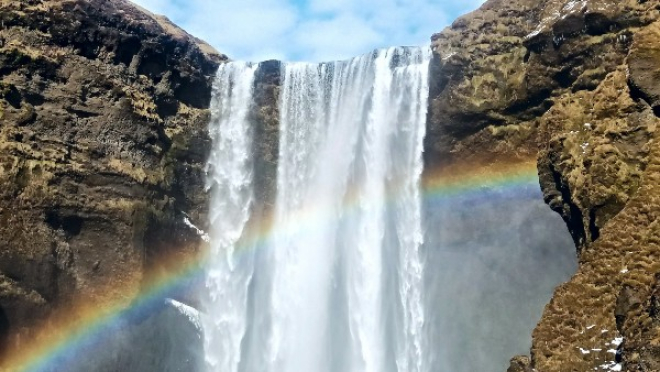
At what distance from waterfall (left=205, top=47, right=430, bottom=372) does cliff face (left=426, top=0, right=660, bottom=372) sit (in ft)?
9.13

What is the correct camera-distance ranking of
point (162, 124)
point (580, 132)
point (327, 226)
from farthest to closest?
point (327, 226) → point (162, 124) → point (580, 132)

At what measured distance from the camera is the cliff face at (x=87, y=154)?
3203cm

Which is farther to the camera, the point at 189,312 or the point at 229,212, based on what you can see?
the point at 229,212

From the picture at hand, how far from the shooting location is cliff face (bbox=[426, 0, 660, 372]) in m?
21.4

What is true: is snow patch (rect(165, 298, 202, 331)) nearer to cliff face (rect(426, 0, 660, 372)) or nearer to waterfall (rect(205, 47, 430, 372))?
waterfall (rect(205, 47, 430, 372))

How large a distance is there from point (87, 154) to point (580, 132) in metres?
22.9

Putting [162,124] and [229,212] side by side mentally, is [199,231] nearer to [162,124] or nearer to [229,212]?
[229,212]

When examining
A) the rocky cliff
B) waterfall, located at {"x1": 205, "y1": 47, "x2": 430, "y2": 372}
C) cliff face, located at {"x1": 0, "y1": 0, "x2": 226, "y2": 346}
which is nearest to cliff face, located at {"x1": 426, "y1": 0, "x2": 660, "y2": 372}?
the rocky cliff

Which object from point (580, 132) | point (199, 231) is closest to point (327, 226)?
point (199, 231)

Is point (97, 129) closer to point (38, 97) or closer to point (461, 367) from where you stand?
point (38, 97)

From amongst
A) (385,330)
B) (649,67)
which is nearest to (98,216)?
(385,330)

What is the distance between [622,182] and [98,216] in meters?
23.3

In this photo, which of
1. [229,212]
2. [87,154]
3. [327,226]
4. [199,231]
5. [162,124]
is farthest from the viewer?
[229,212]

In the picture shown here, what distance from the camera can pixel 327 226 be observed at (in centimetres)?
3947
